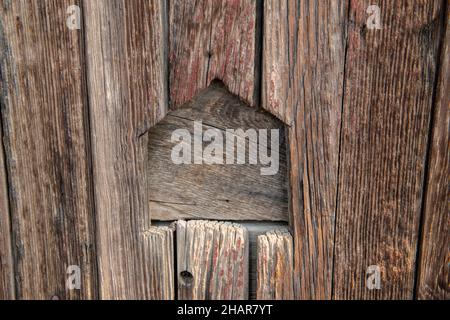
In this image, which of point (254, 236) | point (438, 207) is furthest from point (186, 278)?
point (438, 207)

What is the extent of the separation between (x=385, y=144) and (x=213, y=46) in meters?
0.50

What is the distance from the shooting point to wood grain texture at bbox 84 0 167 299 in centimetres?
106

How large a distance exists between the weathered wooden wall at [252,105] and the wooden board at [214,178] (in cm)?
4

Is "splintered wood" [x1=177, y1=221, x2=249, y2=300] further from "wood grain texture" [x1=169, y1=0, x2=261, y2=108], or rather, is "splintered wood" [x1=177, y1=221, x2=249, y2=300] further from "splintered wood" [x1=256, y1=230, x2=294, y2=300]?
"wood grain texture" [x1=169, y1=0, x2=261, y2=108]

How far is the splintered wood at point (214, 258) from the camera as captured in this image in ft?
3.87

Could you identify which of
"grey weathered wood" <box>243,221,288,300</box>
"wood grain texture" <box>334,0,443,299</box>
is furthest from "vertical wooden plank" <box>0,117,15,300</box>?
"wood grain texture" <box>334,0,443,299</box>

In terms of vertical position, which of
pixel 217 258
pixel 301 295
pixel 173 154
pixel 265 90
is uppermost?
pixel 265 90

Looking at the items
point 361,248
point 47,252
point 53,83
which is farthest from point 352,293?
point 53,83

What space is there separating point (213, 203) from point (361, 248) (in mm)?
420

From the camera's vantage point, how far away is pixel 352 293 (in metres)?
1.19

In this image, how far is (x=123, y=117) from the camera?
111 centimetres

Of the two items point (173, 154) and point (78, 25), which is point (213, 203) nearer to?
point (173, 154)

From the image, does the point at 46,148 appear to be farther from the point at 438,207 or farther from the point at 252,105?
the point at 438,207

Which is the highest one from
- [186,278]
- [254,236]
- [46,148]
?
[46,148]
